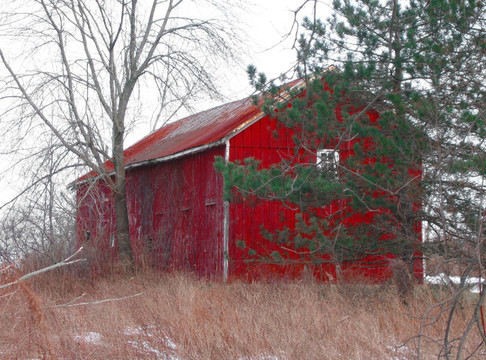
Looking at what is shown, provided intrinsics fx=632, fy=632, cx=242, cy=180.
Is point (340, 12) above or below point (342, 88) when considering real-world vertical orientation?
above

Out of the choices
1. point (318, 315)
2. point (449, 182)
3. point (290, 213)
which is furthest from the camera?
A: point (290, 213)

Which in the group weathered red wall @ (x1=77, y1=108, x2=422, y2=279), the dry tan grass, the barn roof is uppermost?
the barn roof

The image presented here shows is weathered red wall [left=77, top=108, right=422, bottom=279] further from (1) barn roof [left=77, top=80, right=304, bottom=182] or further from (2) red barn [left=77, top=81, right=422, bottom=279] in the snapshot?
(1) barn roof [left=77, top=80, right=304, bottom=182]

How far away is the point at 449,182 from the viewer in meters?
9.67

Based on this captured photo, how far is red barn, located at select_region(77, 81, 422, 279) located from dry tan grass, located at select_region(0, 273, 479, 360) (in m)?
3.16

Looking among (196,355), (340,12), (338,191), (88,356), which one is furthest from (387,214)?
(88,356)

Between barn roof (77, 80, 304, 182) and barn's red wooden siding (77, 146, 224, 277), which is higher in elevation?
barn roof (77, 80, 304, 182)

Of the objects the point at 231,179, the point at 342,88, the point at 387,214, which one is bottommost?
the point at 387,214

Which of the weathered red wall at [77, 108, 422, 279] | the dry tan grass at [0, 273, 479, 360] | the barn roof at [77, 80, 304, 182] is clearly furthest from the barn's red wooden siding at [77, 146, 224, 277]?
the dry tan grass at [0, 273, 479, 360]

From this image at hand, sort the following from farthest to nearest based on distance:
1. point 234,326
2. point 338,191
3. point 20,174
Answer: point 20,174 < point 338,191 < point 234,326

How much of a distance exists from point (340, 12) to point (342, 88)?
1.42 metres

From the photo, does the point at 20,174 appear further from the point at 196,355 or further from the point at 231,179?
the point at 196,355

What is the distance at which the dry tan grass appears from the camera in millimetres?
6141

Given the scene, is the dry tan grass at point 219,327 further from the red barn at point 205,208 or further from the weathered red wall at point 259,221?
the weathered red wall at point 259,221
